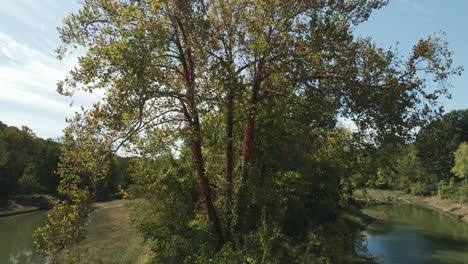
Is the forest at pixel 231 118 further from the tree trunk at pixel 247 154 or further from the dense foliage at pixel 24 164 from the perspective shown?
the dense foliage at pixel 24 164

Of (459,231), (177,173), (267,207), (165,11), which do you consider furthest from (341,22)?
(459,231)

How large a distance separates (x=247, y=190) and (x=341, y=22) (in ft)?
22.8

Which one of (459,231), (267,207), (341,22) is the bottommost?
(459,231)

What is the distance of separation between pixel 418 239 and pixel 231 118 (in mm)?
24803

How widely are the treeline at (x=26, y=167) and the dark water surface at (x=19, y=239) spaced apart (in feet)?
24.8

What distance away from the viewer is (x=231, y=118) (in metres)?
13.6

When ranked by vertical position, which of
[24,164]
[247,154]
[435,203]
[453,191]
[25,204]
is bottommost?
[25,204]

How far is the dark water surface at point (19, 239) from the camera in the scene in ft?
75.4

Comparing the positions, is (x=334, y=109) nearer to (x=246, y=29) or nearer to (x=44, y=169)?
(x=246, y=29)

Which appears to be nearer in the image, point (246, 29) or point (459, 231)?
point (246, 29)

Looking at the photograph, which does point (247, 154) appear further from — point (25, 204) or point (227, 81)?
point (25, 204)

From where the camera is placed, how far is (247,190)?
13602 millimetres

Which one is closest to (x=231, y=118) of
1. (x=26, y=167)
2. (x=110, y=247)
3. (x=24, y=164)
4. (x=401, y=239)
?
(x=110, y=247)

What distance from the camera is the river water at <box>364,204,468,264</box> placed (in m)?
24.2
